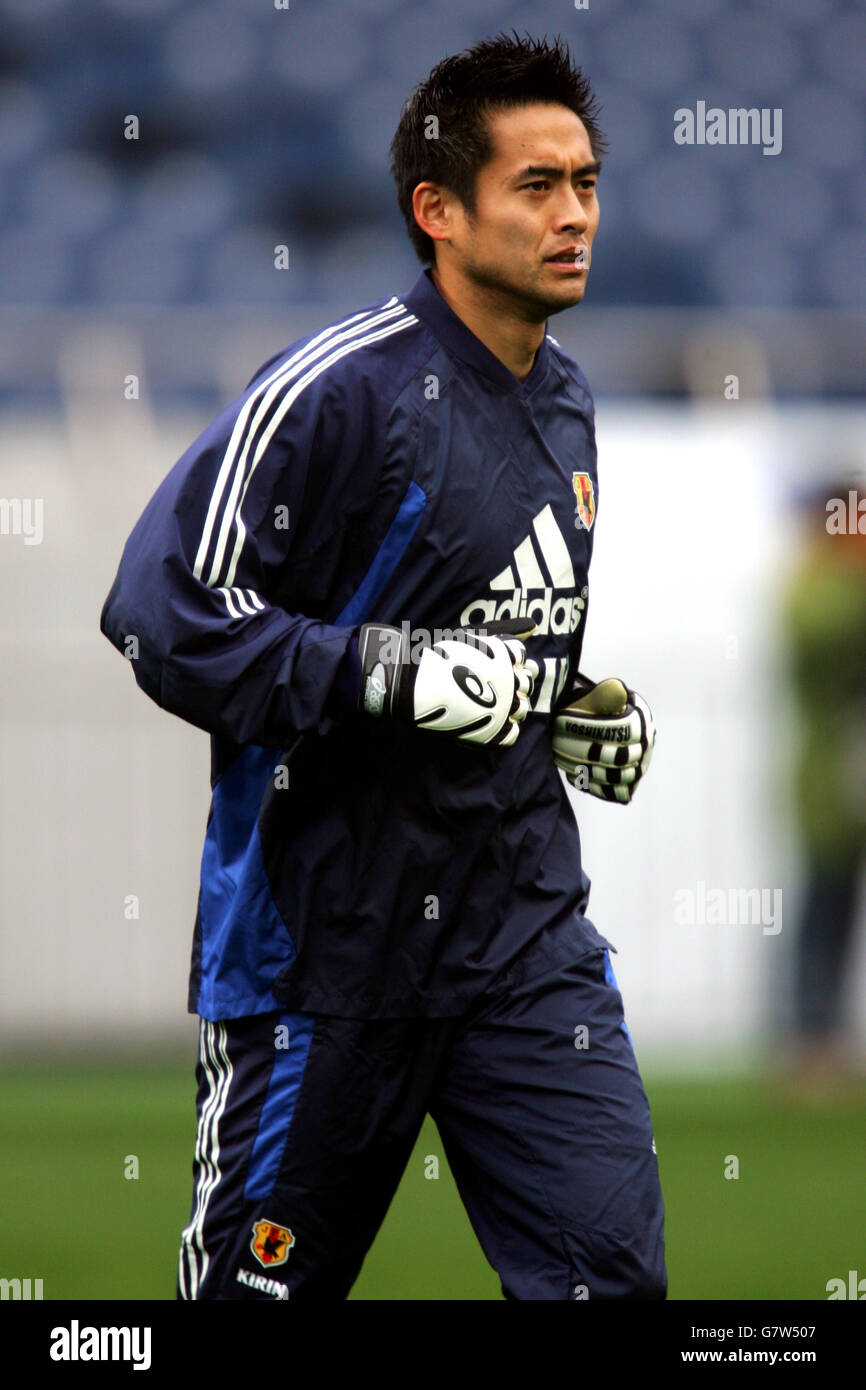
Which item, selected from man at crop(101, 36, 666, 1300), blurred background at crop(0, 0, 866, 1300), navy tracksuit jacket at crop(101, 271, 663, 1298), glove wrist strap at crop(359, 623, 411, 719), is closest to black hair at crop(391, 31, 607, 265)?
man at crop(101, 36, 666, 1300)

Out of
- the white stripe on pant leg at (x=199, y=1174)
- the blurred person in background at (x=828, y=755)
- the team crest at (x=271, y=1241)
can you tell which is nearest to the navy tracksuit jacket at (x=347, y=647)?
the white stripe on pant leg at (x=199, y=1174)

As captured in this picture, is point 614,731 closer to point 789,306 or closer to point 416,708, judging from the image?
point 416,708

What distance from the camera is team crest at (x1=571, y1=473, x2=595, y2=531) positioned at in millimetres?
2477

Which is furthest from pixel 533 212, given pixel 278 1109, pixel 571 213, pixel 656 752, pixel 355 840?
pixel 656 752

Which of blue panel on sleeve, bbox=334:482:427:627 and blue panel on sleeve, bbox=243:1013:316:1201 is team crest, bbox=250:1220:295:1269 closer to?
blue panel on sleeve, bbox=243:1013:316:1201

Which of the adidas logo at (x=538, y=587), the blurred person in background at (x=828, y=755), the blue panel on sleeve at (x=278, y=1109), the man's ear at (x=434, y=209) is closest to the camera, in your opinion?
the blue panel on sleeve at (x=278, y=1109)

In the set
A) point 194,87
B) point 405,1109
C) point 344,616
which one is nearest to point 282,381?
point 344,616

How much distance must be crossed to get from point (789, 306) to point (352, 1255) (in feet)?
28.5

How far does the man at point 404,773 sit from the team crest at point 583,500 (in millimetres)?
36

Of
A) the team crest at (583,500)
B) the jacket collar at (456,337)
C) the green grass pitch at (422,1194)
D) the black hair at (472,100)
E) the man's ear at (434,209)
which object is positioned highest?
the black hair at (472,100)

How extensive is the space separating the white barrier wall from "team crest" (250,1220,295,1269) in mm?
3240

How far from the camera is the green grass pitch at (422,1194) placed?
3.63 metres

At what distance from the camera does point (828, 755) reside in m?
5.43

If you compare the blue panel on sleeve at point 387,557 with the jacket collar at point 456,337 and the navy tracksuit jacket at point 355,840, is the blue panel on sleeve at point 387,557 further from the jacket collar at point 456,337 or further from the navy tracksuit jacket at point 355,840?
the jacket collar at point 456,337
